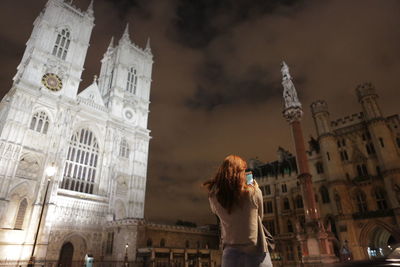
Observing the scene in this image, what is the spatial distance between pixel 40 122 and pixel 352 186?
4083 centimetres

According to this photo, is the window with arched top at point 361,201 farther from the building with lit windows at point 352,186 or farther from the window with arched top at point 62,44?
the window with arched top at point 62,44

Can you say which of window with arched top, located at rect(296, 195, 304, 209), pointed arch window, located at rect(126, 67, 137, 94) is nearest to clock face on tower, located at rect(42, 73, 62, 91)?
pointed arch window, located at rect(126, 67, 137, 94)

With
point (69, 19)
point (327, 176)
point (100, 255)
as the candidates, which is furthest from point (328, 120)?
point (69, 19)

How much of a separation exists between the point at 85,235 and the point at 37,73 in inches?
922

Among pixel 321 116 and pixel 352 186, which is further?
pixel 321 116

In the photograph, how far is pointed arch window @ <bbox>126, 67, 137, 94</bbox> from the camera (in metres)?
48.8

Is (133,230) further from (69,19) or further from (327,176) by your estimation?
(69,19)

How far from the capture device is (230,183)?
286 cm

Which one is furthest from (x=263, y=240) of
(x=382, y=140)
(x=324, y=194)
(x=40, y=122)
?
(x=40, y=122)

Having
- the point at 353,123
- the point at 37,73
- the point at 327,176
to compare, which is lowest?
the point at 327,176

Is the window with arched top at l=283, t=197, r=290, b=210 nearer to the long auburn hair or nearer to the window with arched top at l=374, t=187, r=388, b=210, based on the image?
the window with arched top at l=374, t=187, r=388, b=210

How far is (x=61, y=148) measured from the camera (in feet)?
111

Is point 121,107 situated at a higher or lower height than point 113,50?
lower

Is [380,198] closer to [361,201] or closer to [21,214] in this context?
[361,201]
